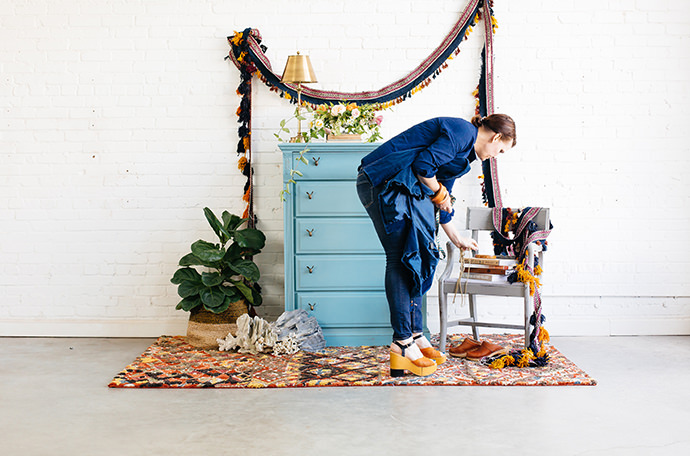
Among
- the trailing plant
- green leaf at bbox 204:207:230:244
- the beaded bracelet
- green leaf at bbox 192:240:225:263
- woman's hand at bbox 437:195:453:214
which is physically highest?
the trailing plant

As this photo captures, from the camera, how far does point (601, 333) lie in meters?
4.69

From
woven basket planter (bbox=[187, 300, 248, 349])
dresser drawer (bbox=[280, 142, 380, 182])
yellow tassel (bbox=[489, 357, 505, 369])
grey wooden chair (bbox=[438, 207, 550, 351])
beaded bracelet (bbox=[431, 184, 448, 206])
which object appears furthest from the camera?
woven basket planter (bbox=[187, 300, 248, 349])

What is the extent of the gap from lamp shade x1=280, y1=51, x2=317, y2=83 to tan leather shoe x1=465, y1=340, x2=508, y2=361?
1.94 m

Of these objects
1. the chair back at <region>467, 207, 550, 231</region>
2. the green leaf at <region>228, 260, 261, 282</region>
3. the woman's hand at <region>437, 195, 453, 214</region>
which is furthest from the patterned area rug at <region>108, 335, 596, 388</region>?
the woman's hand at <region>437, 195, 453, 214</region>

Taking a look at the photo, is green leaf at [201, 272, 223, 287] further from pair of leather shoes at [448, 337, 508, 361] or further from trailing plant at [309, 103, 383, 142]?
pair of leather shoes at [448, 337, 508, 361]

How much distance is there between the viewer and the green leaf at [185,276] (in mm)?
4340

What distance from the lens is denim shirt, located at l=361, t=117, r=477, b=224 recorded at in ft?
10.4

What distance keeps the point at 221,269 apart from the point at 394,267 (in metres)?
1.42

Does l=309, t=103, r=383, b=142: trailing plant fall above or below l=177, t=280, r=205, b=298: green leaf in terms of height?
above

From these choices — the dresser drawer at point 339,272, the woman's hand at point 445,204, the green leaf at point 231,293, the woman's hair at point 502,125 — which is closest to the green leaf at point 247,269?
the green leaf at point 231,293

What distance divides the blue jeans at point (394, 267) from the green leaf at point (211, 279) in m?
1.31

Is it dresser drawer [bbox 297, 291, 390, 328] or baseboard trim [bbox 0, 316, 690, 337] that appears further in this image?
baseboard trim [bbox 0, 316, 690, 337]

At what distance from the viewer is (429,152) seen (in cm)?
318

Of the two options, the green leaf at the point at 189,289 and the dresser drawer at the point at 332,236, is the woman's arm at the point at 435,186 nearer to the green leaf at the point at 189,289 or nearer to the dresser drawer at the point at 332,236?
the dresser drawer at the point at 332,236
